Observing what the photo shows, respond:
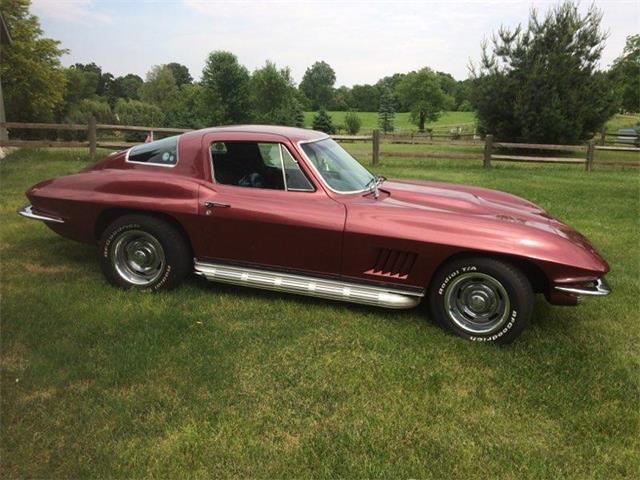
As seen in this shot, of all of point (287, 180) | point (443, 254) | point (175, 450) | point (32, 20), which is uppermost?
point (32, 20)

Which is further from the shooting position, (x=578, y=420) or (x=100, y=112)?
(x=100, y=112)

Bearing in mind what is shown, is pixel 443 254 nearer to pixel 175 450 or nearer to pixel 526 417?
pixel 526 417

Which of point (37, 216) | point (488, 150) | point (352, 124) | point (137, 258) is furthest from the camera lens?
point (352, 124)

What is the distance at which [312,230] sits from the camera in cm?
394

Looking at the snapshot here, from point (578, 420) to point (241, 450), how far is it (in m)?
1.91

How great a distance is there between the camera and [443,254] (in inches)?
146

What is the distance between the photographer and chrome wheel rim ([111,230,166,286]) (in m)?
4.45

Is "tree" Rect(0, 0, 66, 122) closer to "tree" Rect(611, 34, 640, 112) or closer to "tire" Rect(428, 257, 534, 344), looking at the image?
"tire" Rect(428, 257, 534, 344)

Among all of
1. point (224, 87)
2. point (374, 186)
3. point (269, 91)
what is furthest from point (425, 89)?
point (374, 186)

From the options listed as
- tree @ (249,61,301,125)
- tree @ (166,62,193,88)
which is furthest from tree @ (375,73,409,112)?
tree @ (166,62,193,88)

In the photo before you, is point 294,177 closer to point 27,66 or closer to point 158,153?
point 158,153

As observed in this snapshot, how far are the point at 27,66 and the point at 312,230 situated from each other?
1475 inches

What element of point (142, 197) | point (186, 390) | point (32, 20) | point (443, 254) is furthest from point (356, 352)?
point (32, 20)

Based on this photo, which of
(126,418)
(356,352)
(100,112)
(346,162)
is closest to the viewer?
(126,418)
